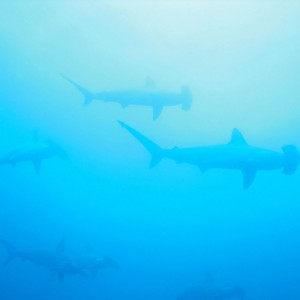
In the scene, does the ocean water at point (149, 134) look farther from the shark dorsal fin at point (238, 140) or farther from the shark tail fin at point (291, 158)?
the shark tail fin at point (291, 158)

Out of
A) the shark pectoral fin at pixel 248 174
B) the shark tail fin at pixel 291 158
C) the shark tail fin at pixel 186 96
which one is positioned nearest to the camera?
the shark tail fin at pixel 291 158

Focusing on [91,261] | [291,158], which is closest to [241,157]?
[291,158]

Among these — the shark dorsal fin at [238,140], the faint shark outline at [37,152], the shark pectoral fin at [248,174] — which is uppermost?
the faint shark outline at [37,152]

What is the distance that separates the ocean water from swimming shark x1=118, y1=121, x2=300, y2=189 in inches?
165

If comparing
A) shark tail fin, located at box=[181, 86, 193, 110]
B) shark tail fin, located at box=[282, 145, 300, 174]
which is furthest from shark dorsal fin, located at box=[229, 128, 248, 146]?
shark tail fin, located at box=[181, 86, 193, 110]

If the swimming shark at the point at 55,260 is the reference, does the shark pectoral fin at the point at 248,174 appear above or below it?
above

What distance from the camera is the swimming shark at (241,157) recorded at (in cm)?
695

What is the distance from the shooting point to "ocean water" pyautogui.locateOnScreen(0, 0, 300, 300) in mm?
19859

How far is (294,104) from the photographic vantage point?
1258 inches

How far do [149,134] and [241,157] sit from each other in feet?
96.1

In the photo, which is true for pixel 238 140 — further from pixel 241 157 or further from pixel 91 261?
pixel 91 261

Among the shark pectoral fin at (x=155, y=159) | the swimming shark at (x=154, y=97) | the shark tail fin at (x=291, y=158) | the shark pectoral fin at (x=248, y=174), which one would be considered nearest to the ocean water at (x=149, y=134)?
the swimming shark at (x=154, y=97)

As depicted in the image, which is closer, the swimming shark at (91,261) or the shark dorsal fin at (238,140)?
the shark dorsal fin at (238,140)

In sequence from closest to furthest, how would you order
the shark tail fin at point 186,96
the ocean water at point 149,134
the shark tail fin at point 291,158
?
the shark tail fin at point 291,158 → the shark tail fin at point 186,96 → the ocean water at point 149,134
